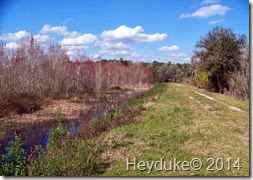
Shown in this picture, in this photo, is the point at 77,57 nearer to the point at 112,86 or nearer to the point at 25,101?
the point at 112,86

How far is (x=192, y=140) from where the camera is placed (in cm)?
702

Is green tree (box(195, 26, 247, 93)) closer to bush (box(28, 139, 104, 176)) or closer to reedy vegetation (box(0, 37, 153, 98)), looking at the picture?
bush (box(28, 139, 104, 176))

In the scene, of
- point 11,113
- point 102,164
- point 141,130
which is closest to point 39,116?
point 11,113

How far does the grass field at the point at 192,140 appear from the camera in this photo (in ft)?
17.7

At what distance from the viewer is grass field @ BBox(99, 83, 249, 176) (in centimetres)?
540

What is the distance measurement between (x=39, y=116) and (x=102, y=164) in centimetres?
890

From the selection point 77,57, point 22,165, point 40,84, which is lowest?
point 22,165

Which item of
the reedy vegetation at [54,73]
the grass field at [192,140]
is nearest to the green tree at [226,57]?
the grass field at [192,140]

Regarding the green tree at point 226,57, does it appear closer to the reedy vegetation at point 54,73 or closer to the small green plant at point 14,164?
the small green plant at point 14,164

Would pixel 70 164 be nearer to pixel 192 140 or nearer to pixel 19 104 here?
pixel 192 140

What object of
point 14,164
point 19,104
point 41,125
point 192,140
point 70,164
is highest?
point 19,104

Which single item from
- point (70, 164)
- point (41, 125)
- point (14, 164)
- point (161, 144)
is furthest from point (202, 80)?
point (14, 164)

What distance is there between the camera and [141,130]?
8.74 m

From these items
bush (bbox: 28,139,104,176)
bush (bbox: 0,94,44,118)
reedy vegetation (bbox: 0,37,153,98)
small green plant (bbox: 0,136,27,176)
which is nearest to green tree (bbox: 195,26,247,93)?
bush (bbox: 28,139,104,176)
